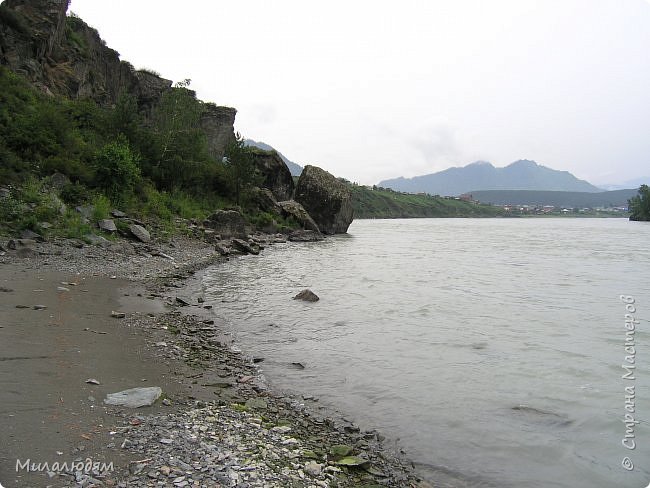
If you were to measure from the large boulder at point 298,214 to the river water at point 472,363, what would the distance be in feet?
106

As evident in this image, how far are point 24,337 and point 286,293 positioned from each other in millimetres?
11385

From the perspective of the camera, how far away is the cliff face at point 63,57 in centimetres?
3672

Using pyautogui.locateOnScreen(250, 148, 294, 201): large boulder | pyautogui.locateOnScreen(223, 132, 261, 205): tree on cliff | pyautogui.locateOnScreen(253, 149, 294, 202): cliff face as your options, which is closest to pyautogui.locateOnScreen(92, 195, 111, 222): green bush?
pyautogui.locateOnScreen(223, 132, 261, 205): tree on cliff

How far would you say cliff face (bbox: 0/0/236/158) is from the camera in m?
36.7

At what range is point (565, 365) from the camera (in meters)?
10.5

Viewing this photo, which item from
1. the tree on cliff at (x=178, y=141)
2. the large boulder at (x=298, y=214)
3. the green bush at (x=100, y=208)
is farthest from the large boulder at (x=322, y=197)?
the green bush at (x=100, y=208)

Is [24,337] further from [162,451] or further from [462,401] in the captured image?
[462,401]

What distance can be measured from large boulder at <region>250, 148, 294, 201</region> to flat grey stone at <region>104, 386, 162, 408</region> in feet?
183

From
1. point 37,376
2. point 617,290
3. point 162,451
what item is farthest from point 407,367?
point 617,290

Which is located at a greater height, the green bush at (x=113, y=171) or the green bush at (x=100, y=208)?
the green bush at (x=113, y=171)

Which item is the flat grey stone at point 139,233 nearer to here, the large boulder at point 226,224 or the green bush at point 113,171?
the green bush at point 113,171

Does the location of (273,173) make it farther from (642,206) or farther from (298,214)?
(642,206)

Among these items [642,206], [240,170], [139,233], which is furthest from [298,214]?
[642,206]

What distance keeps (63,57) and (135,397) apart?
161 ft
